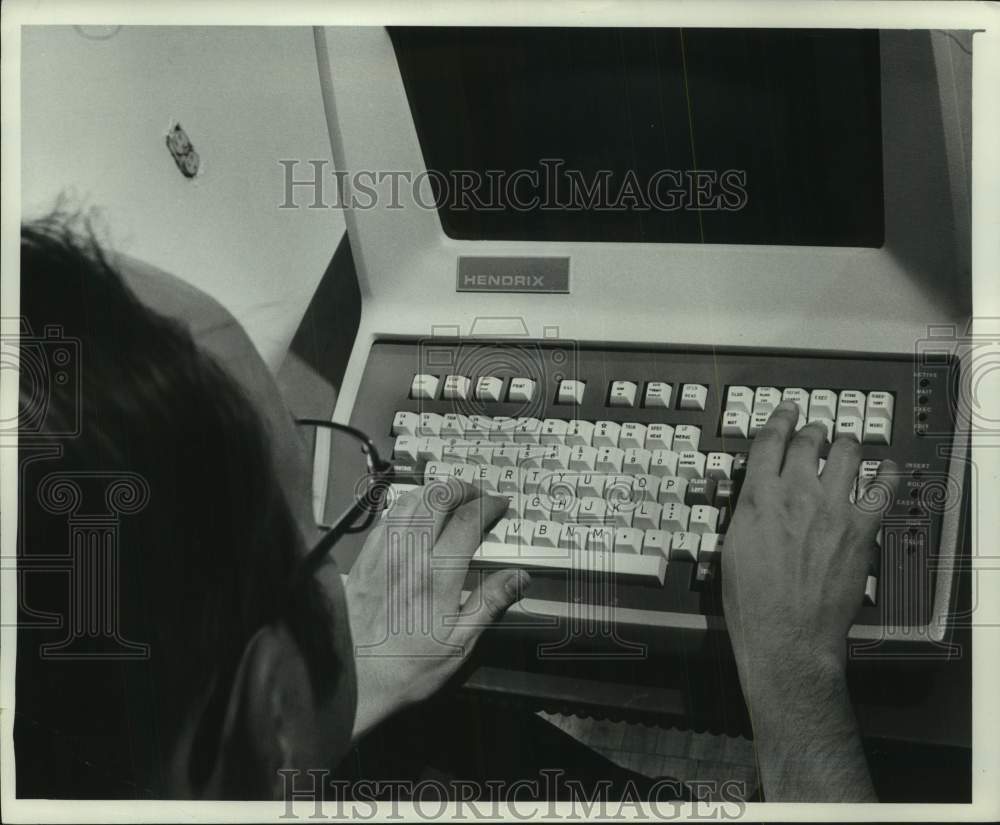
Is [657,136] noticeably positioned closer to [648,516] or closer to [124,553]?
[648,516]

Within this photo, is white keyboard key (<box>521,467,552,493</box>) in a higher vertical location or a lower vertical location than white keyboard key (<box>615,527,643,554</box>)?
higher

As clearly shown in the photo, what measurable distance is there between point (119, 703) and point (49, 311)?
9.9 inches

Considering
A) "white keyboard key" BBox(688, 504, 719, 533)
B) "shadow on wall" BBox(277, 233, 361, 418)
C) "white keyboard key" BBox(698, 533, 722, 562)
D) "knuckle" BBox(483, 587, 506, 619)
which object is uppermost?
"shadow on wall" BBox(277, 233, 361, 418)

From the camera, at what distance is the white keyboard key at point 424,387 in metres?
0.70

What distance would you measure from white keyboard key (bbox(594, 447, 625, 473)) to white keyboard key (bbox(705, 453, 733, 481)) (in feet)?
0.17

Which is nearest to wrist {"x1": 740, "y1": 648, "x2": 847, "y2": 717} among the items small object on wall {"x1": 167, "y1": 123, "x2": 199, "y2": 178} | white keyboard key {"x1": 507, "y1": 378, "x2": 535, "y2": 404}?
white keyboard key {"x1": 507, "y1": 378, "x2": 535, "y2": 404}

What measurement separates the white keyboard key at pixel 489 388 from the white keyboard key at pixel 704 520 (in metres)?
0.14

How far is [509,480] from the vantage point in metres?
0.68

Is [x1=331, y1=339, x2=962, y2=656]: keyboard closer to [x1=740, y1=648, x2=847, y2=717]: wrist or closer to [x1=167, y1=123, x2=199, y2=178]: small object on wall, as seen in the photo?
[x1=740, y1=648, x2=847, y2=717]: wrist

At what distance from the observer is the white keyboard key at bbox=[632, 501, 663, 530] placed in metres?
0.65

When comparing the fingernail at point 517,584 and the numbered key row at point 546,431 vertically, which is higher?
the numbered key row at point 546,431

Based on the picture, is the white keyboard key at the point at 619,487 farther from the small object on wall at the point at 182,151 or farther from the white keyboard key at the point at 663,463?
the small object on wall at the point at 182,151

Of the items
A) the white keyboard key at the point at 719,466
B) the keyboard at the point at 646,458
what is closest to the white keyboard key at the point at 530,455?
the keyboard at the point at 646,458

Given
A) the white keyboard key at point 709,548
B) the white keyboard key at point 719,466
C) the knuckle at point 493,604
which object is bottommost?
the knuckle at point 493,604
